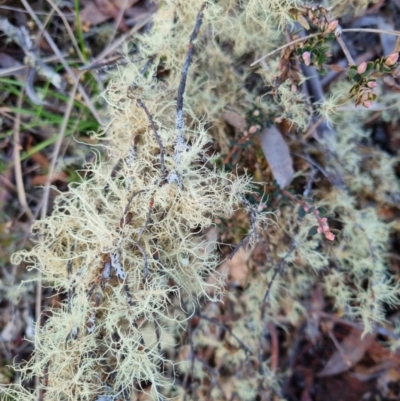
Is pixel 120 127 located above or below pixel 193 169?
above

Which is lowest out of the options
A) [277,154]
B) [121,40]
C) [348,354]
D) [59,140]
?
[348,354]

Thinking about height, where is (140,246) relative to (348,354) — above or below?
above

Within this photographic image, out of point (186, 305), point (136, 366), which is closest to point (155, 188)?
point (136, 366)

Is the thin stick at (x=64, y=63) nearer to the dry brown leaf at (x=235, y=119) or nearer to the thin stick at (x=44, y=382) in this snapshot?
the dry brown leaf at (x=235, y=119)

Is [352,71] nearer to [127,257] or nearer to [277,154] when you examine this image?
[277,154]

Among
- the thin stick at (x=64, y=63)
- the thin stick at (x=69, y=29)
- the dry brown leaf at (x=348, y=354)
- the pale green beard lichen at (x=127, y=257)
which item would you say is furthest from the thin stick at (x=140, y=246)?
the dry brown leaf at (x=348, y=354)

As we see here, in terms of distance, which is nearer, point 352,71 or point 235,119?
point 352,71

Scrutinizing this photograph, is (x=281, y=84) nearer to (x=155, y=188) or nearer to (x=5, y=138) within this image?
(x=155, y=188)

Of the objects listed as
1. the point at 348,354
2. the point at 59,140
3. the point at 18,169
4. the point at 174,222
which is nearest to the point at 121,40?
the point at 59,140
